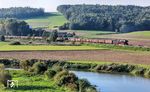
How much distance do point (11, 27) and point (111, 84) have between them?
79443 mm

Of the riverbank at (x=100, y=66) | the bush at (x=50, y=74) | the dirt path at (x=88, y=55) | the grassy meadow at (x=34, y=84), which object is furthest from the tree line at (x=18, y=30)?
the bush at (x=50, y=74)

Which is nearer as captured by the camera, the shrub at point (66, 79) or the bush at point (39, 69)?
the shrub at point (66, 79)

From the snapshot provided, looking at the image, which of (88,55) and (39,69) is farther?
(88,55)

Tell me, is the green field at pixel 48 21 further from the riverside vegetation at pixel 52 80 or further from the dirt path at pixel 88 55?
the riverside vegetation at pixel 52 80

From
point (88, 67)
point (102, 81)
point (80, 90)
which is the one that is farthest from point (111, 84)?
point (88, 67)

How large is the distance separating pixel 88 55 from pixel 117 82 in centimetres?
2078

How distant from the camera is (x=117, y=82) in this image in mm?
45406

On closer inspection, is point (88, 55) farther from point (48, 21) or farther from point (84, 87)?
point (48, 21)

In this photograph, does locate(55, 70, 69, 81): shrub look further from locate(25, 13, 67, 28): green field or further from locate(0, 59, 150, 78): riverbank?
locate(25, 13, 67, 28): green field

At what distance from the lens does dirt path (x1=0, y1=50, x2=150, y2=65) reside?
199 feet

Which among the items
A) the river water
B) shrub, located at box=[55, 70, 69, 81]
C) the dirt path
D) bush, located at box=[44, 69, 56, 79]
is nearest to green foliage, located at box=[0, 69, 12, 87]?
shrub, located at box=[55, 70, 69, 81]

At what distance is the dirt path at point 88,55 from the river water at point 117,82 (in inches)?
331

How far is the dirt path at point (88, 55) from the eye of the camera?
60.8 metres

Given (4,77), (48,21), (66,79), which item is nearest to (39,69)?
(66,79)
